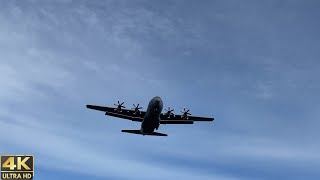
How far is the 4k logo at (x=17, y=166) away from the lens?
6888cm

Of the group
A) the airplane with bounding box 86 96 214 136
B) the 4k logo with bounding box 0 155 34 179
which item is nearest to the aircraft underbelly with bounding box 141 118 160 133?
the airplane with bounding box 86 96 214 136

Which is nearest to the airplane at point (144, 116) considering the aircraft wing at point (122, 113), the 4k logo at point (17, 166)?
→ the aircraft wing at point (122, 113)

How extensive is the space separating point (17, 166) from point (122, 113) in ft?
109

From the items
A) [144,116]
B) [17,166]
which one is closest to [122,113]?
[144,116]

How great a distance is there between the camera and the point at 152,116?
284 ft

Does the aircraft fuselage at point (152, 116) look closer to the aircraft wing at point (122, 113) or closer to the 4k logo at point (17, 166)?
the aircraft wing at point (122, 113)

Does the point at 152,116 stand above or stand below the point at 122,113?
below

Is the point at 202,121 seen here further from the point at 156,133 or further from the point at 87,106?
the point at 87,106

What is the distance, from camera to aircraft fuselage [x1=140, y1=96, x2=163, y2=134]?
272ft

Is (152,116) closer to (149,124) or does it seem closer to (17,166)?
(149,124)

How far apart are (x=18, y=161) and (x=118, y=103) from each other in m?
31.7

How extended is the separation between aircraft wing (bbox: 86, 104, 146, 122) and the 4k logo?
2819cm

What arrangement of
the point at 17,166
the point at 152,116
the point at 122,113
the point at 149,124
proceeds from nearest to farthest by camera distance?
the point at 17,166 → the point at 152,116 → the point at 149,124 → the point at 122,113

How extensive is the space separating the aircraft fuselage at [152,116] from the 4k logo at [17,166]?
85.5ft
